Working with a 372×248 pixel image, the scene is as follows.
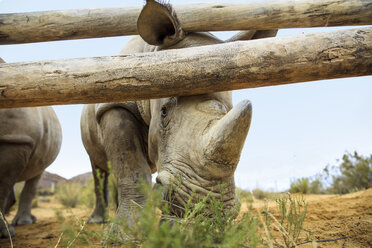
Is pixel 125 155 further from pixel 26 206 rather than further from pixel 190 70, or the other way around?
pixel 26 206

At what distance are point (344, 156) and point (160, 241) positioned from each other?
8.84 metres

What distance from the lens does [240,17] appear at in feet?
9.74

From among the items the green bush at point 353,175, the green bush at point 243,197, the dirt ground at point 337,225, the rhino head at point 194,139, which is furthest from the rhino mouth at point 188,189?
the green bush at point 353,175

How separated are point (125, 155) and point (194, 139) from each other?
3.78 feet

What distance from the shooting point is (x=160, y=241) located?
1039 mm

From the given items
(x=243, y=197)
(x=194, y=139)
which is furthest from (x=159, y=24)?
(x=243, y=197)

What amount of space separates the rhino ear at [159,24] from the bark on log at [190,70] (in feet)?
1.80

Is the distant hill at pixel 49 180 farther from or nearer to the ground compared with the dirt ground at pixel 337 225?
farther from the ground

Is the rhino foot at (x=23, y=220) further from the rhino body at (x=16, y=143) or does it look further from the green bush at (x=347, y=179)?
the green bush at (x=347, y=179)

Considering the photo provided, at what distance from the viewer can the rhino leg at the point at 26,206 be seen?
555 centimetres

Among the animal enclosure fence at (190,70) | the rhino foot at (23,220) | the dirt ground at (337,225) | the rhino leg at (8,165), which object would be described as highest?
the animal enclosure fence at (190,70)

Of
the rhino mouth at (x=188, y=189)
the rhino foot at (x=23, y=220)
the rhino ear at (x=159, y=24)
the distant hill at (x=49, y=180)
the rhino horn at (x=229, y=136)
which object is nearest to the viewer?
the rhino horn at (x=229, y=136)

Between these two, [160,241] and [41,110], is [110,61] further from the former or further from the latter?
[41,110]

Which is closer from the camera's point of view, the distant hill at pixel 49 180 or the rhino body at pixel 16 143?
the rhino body at pixel 16 143
